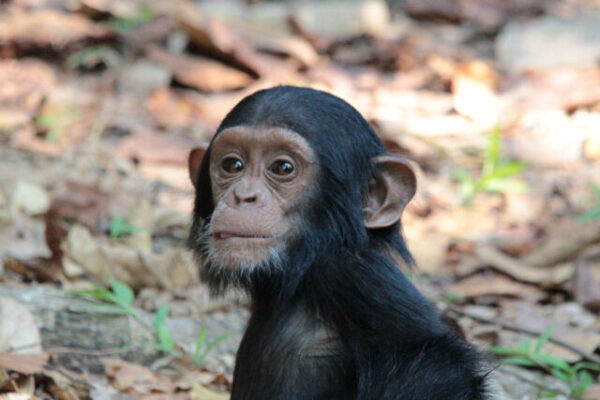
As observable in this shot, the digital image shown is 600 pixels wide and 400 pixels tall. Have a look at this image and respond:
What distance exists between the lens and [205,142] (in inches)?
209

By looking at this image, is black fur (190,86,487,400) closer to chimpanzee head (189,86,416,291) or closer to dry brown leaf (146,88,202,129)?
chimpanzee head (189,86,416,291)

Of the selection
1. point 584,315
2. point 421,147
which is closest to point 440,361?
point 584,315

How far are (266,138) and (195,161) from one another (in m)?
0.72

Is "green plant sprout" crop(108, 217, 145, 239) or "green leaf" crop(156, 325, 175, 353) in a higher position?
"green plant sprout" crop(108, 217, 145, 239)

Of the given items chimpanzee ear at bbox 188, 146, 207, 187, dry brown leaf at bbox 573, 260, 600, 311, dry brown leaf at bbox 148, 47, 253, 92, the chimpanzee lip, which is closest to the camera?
the chimpanzee lip

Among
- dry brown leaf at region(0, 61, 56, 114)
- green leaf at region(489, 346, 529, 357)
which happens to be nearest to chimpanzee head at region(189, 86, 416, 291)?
green leaf at region(489, 346, 529, 357)

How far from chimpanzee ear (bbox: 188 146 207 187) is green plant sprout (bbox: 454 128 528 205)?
340 centimetres

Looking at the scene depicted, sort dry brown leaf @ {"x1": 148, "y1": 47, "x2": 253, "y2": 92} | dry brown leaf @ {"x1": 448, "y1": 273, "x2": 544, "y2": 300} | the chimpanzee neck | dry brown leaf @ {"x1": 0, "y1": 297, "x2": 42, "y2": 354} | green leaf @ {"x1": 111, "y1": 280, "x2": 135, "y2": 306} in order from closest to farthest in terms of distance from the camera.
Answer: the chimpanzee neck < dry brown leaf @ {"x1": 0, "y1": 297, "x2": 42, "y2": 354} < green leaf @ {"x1": 111, "y1": 280, "x2": 135, "y2": 306} < dry brown leaf @ {"x1": 448, "y1": 273, "x2": 544, "y2": 300} < dry brown leaf @ {"x1": 148, "y1": 47, "x2": 253, "y2": 92}

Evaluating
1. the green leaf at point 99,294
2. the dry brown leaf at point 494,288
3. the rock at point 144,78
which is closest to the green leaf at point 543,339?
the dry brown leaf at point 494,288

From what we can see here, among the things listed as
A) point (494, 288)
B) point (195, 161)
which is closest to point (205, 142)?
point (195, 161)

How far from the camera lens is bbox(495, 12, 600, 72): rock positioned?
9859mm

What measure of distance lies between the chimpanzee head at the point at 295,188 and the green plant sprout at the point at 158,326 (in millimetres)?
694

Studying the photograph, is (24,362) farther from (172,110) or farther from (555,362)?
(172,110)

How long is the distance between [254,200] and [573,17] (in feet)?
26.8
